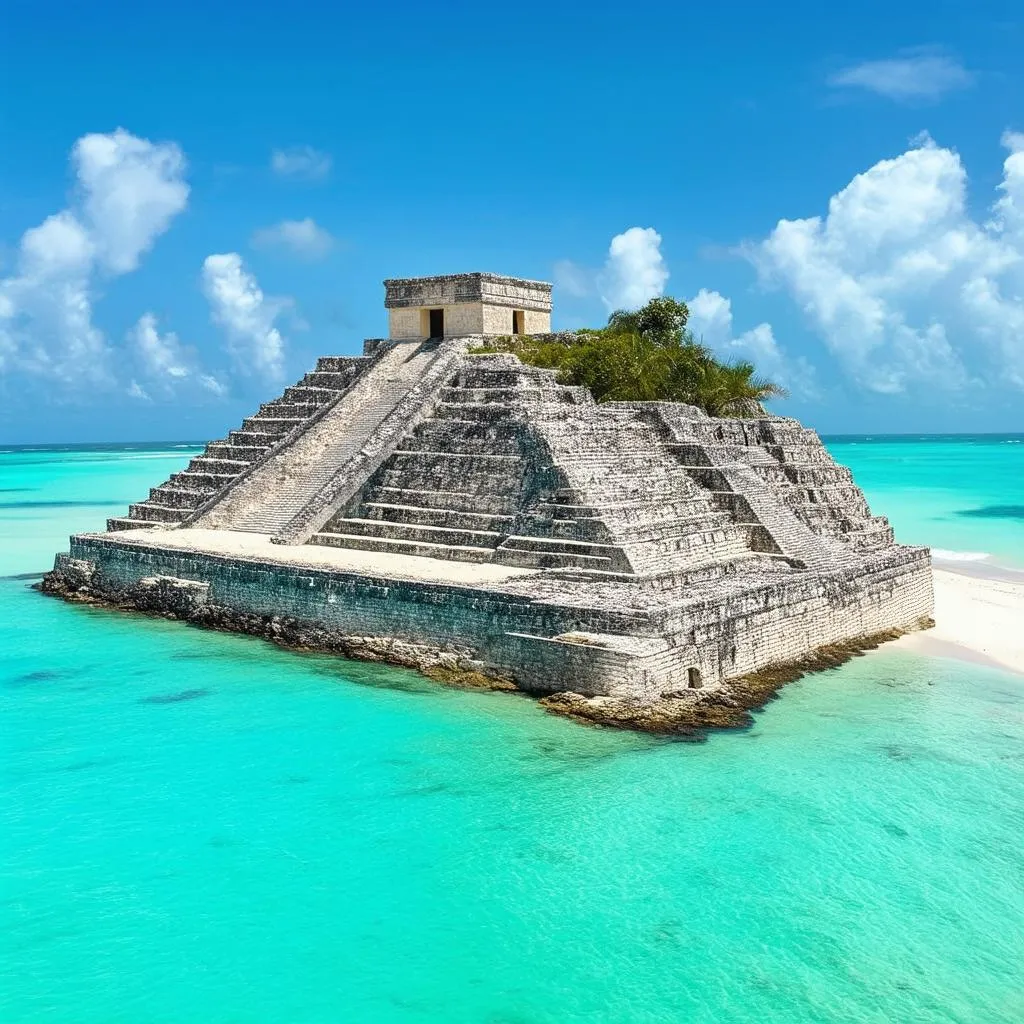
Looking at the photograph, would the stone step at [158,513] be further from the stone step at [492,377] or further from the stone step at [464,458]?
the stone step at [492,377]

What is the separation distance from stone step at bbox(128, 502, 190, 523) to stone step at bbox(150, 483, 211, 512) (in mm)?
100

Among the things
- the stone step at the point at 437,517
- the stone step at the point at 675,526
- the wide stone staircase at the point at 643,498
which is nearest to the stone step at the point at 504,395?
the wide stone staircase at the point at 643,498

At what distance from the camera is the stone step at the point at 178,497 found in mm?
22688

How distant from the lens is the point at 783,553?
17.7 metres

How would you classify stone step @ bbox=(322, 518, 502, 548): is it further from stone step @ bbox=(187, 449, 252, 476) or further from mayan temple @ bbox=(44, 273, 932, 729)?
stone step @ bbox=(187, 449, 252, 476)

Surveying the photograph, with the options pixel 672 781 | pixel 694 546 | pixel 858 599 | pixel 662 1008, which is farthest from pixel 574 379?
pixel 662 1008

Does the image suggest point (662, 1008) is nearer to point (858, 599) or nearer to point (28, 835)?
point (28, 835)

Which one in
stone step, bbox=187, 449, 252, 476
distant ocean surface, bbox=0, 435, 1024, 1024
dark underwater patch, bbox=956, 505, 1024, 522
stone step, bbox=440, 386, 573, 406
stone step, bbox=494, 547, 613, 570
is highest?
stone step, bbox=440, 386, 573, 406

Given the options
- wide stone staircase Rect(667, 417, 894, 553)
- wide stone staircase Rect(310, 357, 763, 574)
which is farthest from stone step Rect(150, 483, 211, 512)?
wide stone staircase Rect(667, 417, 894, 553)

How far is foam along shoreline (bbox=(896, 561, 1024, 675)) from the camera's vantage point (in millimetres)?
18297

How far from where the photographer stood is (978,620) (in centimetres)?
2095

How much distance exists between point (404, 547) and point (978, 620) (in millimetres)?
11431

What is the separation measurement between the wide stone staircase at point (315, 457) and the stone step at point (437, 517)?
1463 millimetres

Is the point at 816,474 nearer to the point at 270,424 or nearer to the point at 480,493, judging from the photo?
the point at 480,493
